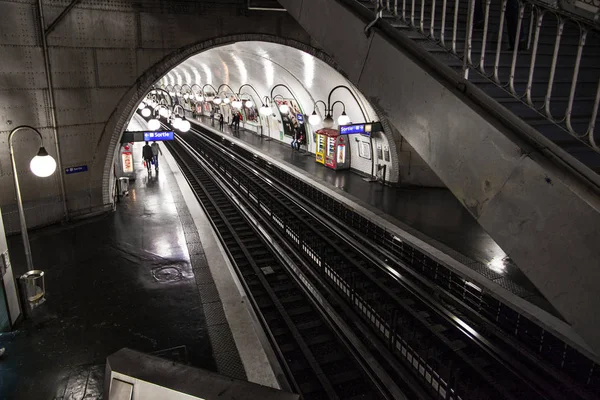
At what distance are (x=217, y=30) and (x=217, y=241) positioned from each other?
675cm

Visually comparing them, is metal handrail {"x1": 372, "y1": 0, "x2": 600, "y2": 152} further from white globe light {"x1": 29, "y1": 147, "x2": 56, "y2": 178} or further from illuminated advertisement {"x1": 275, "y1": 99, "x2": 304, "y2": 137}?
illuminated advertisement {"x1": 275, "y1": 99, "x2": 304, "y2": 137}

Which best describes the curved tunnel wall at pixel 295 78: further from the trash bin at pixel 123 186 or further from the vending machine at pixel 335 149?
the trash bin at pixel 123 186

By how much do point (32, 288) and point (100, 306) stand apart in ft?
3.90

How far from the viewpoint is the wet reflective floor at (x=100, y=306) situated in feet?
19.0

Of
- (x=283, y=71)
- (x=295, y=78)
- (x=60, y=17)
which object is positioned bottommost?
(x=295, y=78)

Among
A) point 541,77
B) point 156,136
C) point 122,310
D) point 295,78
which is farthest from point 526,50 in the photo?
point 295,78

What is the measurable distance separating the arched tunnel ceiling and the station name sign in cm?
86

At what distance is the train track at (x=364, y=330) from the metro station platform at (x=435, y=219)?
66.1 inches

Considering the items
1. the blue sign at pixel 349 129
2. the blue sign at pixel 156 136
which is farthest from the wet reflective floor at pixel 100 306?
the blue sign at pixel 349 129

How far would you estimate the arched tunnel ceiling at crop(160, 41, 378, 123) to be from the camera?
16562 millimetres

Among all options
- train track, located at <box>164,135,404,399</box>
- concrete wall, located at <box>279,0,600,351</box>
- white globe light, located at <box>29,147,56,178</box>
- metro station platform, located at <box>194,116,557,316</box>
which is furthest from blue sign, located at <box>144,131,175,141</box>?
concrete wall, located at <box>279,0,600,351</box>

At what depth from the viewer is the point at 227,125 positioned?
38688 millimetres

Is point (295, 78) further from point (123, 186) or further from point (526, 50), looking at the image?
point (526, 50)

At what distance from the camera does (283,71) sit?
2031cm
